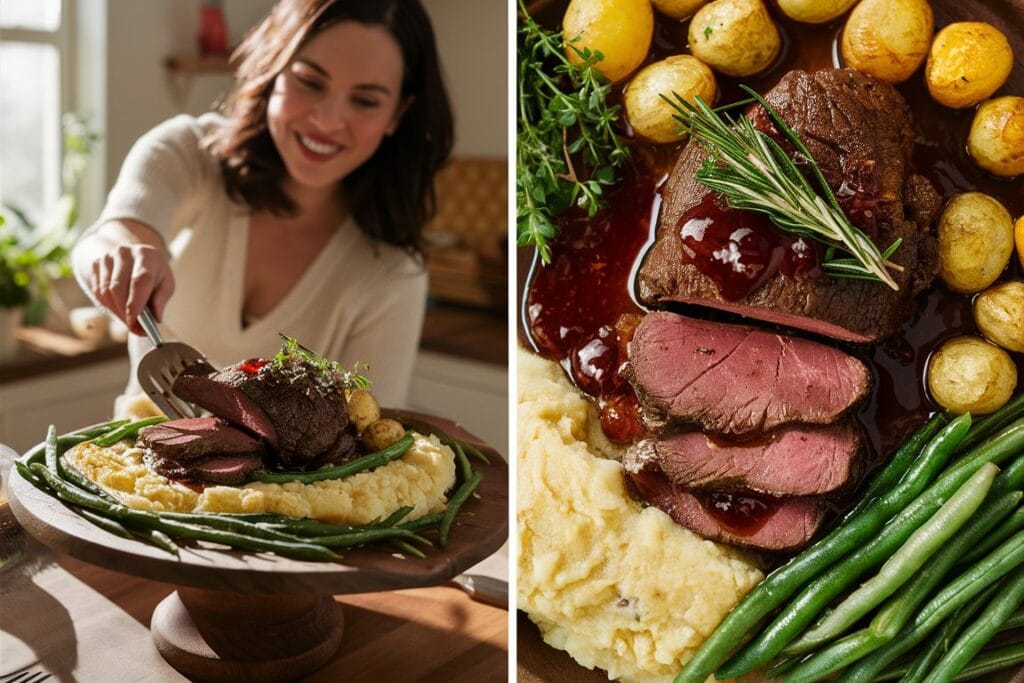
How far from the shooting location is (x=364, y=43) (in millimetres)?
1495

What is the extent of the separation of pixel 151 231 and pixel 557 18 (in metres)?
0.83

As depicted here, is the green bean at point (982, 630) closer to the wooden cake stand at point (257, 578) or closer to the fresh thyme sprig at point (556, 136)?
the wooden cake stand at point (257, 578)

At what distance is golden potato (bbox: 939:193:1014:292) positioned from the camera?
0.99 meters

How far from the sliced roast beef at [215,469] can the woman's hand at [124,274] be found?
14.0 inches

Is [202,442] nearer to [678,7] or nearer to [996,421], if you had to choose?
[678,7]

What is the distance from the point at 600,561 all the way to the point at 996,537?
45 cm

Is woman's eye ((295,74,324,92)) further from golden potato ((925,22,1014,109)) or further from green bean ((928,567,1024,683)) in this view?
green bean ((928,567,1024,683))

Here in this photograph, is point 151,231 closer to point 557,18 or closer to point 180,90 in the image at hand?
point 180,90

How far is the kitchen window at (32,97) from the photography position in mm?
2062

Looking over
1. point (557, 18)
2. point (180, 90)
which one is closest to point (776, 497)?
point (557, 18)

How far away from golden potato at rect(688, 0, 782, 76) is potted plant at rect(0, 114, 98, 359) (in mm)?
1789

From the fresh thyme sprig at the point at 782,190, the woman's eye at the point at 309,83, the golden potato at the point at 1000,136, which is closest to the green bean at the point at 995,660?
the fresh thyme sprig at the point at 782,190

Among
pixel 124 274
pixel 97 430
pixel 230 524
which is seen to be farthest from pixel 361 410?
pixel 124 274

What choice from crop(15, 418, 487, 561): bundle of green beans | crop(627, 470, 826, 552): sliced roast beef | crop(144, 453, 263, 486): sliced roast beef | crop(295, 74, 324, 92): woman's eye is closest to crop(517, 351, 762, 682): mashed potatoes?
crop(627, 470, 826, 552): sliced roast beef
